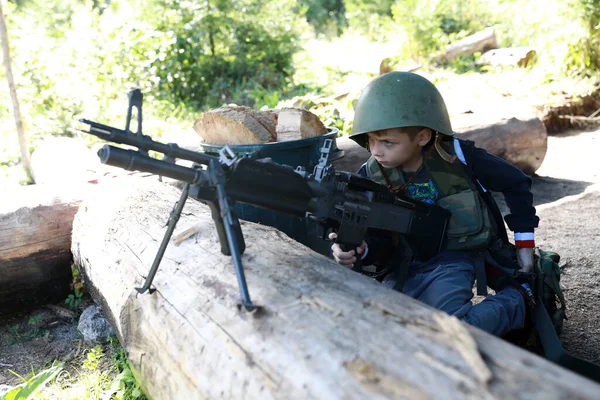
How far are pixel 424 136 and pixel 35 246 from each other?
2515 millimetres

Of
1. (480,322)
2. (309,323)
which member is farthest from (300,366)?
(480,322)

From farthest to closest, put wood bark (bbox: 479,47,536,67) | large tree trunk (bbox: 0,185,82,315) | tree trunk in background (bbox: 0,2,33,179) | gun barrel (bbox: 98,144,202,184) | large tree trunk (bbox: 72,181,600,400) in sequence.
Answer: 1. wood bark (bbox: 479,47,536,67)
2. tree trunk in background (bbox: 0,2,33,179)
3. large tree trunk (bbox: 0,185,82,315)
4. gun barrel (bbox: 98,144,202,184)
5. large tree trunk (bbox: 72,181,600,400)

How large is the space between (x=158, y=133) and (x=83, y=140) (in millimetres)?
955

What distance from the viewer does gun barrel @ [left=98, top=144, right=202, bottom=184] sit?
67.6 inches

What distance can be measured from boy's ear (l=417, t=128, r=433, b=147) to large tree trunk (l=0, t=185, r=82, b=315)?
2.29 meters

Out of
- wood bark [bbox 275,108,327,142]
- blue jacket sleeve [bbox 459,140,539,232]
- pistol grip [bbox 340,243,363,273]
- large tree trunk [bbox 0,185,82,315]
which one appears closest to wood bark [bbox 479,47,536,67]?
wood bark [bbox 275,108,327,142]

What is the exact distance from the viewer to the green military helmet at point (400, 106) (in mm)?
2598

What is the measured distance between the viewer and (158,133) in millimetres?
7574

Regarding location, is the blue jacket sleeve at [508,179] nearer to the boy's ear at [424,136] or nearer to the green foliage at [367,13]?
the boy's ear at [424,136]

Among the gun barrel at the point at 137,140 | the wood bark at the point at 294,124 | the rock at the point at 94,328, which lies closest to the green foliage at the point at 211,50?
the wood bark at the point at 294,124

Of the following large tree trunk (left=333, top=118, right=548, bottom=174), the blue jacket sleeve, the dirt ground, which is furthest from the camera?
large tree trunk (left=333, top=118, right=548, bottom=174)

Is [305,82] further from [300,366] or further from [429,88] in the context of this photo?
[300,366]

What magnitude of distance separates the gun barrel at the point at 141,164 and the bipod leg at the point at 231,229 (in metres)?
0.07

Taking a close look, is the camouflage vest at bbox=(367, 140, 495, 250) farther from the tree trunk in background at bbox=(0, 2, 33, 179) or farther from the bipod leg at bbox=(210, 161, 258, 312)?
the tree trunk in background at bbox=(0, 2, 33, 179)
